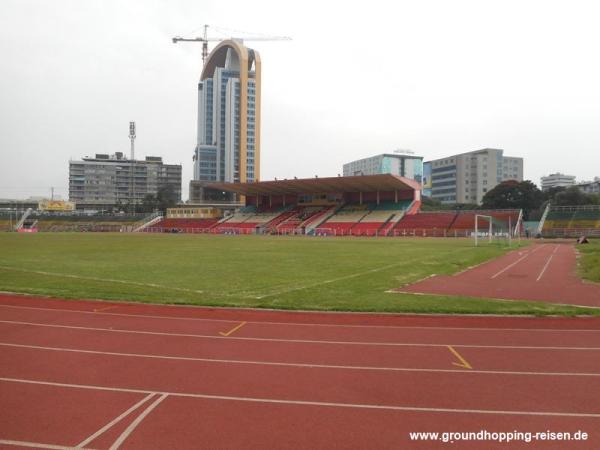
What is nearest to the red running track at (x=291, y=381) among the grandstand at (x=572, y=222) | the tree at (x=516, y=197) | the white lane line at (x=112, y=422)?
the white lane line at (x=112, y=422)

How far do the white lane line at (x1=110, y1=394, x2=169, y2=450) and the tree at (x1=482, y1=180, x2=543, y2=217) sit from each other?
96246 millimetres

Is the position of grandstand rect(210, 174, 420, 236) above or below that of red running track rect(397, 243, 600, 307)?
above

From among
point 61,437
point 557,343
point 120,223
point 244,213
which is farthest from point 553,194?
point 61,437

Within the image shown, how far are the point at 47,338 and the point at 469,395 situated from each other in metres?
7.58

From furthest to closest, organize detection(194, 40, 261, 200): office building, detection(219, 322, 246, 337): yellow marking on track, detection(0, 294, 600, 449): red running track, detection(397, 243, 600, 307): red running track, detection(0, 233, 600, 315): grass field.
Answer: detection(194, 40, 261, 200): office building
detection(397, 243, 600, 307): red running track
detection(0, 233, 600, 315): grass field
detection(219, 322, 246, 337): yellow marking on track
detection(0, 294, 600, 449): red running track

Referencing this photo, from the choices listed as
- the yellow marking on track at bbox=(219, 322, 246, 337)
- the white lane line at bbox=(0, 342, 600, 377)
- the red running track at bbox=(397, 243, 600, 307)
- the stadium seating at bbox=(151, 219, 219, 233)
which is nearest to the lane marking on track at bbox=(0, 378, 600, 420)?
the white lane line at bbox=(0, 342, 600, 377)

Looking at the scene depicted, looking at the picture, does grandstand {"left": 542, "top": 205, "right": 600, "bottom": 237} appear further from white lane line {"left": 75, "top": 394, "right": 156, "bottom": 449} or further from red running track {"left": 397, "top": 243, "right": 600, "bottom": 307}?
white lane line {"left": 75, "top": 394, "right": 156, "bottom": 449}

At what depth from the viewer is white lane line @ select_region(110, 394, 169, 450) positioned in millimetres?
4383

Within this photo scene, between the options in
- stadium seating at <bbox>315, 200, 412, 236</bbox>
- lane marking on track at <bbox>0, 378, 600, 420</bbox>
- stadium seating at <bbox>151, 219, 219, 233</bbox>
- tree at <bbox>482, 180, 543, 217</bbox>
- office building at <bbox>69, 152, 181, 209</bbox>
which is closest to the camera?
lane marking on track at <bbox>0, 378, 600, 420</bbox>

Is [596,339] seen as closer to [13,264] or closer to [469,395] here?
[469,395]

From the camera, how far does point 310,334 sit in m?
8.80

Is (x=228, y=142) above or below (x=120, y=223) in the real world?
above

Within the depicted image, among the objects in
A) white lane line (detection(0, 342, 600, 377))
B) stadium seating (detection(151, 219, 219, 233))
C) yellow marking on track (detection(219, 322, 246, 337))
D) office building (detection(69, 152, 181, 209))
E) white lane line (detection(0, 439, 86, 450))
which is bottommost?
stadium seating (detection(151, 219, 219, 233))

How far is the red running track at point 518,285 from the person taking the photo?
13.4 m
